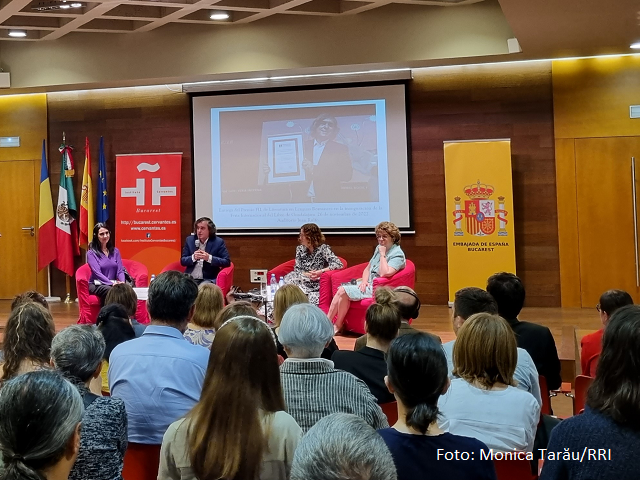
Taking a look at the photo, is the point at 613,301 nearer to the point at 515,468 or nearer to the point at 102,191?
the point at 515,468

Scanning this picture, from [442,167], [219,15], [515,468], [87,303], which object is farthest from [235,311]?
[442,167]

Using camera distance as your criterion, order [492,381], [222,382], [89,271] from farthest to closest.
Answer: [89,271], [492,381], [222,382]

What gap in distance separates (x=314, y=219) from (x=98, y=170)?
3.23 metres

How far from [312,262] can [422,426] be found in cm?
578

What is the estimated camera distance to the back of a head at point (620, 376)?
1500 millimetres

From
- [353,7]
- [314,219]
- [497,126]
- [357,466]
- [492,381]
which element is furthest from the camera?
[314,219]

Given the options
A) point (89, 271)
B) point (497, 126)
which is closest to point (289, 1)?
point (497, 126)

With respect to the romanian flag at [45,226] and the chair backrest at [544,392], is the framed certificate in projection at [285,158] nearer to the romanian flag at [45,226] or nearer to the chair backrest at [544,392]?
the romanian flag at [45,226]

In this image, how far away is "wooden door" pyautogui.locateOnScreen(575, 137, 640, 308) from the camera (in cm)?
828

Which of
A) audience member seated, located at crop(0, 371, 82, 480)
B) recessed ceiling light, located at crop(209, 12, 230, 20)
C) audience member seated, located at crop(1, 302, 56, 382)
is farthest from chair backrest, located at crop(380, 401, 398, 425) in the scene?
recessed ceiling light, located at crop(209, 12, 230, 20)

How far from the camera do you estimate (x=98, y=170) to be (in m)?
9.90

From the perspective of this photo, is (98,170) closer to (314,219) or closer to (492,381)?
(314,219)

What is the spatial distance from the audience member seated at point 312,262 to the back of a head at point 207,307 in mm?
3550

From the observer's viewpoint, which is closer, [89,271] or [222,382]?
[222,382]
